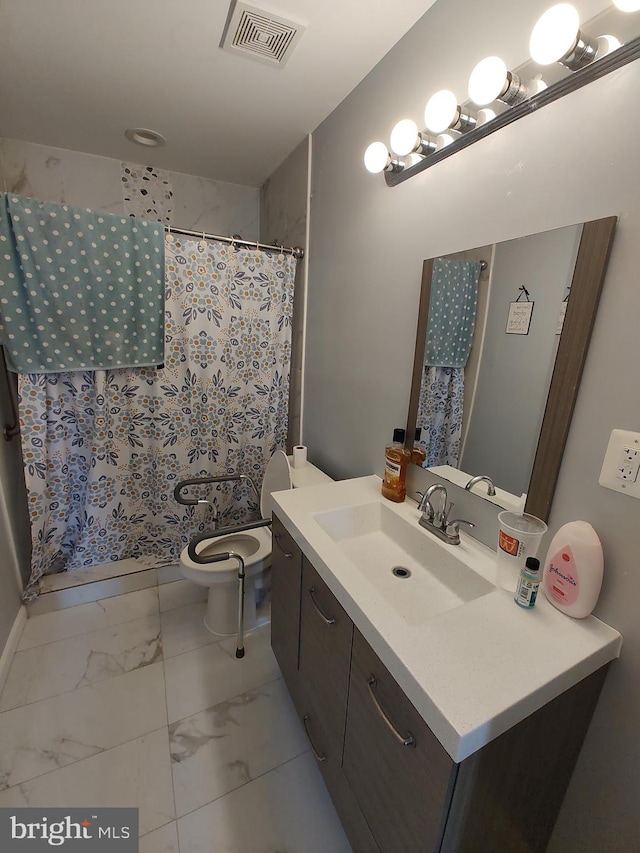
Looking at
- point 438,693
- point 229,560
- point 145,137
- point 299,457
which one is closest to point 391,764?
point 438,693

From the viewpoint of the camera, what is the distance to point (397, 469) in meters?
1.27

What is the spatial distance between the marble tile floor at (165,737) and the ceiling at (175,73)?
2.42 meters

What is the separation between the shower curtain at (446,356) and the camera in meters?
1.05

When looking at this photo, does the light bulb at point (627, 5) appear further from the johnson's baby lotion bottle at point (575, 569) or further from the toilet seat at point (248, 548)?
the toilet seat at point (248, 548)

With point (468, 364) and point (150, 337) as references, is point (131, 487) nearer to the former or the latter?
point (150, 337)

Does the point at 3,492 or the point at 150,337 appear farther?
the point at 150,337

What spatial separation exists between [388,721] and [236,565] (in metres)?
1.06

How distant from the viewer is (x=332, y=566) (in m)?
0.92

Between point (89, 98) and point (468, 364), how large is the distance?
202 cm

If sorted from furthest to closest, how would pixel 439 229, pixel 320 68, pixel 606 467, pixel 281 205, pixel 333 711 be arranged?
pixel 281 205 < pixel 320 68 < pixel 439 229 < pixel 333 711 < pixel 606 467

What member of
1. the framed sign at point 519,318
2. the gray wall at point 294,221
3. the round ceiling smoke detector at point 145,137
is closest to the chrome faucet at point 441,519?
the framed sign at point 519,318

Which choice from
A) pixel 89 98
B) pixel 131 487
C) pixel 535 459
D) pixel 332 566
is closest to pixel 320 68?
pixel 89 98

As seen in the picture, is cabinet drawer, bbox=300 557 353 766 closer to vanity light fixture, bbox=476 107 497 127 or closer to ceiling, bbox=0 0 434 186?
vanity light fixture, bbox=476 107 497 127

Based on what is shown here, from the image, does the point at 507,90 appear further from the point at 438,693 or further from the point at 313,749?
the point at 313,749
